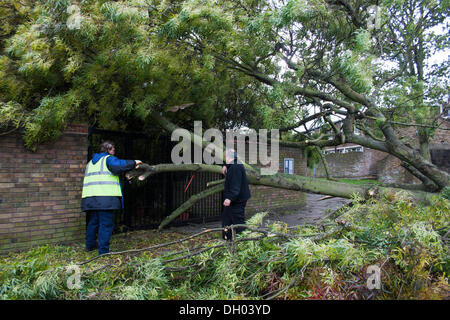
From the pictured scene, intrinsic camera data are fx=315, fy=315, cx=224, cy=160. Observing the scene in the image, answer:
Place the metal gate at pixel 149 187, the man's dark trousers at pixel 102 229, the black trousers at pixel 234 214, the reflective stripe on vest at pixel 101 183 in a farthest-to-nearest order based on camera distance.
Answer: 1. the metal gate at pixel 149 187
2. the black trousers at pixel 234 214
3. the reflective stripe on vest at pixel 101 183
4. the man's dark trousers at pixel 102 229

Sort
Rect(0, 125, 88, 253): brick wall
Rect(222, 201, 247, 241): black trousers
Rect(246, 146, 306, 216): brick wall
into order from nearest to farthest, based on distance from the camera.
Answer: Rect(0, 125, 88, 253): brick wall
Rect(222, 201, 247, 241): black trousers
Rect(246, 146, 306, 216): brick wall

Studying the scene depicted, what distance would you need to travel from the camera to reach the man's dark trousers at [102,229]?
14.9ft

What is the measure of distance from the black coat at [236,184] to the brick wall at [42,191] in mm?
2695

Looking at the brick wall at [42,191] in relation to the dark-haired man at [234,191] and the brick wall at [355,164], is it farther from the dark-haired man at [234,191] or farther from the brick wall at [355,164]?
the brick wall at [355,164]

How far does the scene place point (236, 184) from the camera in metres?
5.12

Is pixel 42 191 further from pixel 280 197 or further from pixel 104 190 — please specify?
pixel 280 197

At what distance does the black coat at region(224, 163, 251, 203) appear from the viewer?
510cm

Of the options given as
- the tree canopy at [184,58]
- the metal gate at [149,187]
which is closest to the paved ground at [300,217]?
the metal gate at [149,187]

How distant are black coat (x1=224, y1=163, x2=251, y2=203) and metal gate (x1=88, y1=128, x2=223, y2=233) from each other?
2.28 m

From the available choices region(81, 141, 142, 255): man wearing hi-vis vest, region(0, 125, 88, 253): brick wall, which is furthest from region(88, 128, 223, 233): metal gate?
region(81, 141, 142, 255): man wearing hi-vis vest

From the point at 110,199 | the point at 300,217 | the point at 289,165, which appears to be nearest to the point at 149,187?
the point at 110,199

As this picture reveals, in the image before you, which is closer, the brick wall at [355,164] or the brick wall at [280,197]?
the brick wall at [280,197]

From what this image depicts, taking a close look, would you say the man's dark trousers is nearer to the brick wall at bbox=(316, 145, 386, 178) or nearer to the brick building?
the brick building
